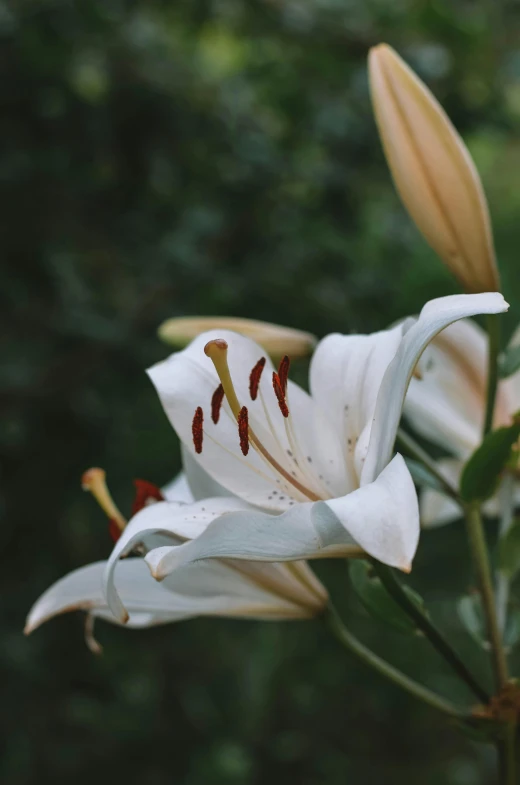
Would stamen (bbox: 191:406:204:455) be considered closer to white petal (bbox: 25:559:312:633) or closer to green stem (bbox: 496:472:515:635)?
white petal (bbox: 25:559:312:633)

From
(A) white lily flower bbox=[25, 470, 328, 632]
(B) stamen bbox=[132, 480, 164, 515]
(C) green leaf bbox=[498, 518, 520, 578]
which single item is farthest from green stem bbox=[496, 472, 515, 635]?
(B) stamen bbox=[132, 480, 164, 515]

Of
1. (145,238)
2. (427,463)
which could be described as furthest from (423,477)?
(145,238)

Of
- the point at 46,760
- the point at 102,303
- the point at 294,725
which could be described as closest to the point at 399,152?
the point at 102,303

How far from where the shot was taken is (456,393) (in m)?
0.65

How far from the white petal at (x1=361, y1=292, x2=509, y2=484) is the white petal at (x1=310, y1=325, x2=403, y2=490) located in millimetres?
59

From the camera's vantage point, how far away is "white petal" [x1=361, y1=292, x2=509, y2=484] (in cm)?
39

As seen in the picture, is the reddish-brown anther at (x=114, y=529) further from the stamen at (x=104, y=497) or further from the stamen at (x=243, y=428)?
the stamen at (x=243, y=428)

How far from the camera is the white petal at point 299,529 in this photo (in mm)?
370

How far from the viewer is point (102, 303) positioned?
1.52m

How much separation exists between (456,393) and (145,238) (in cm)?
98

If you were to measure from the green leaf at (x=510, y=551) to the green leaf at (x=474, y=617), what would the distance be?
0.03 metres

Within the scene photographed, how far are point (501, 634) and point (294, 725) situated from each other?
1.60 meters

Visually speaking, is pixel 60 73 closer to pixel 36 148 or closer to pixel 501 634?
pixel 36 148

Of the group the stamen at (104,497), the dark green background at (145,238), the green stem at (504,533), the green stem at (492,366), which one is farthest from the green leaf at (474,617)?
the dark green background at (145,238)
